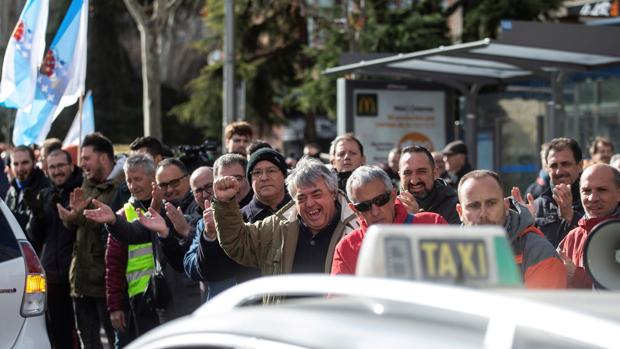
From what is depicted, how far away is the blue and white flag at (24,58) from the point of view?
36.6ft

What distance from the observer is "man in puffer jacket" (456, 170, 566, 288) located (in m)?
4.55

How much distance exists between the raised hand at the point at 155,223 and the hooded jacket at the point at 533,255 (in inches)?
97.8

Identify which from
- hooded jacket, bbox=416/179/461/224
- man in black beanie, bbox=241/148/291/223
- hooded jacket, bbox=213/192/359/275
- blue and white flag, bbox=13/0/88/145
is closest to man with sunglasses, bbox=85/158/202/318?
man in black beanie, bbox=241/148/291/223

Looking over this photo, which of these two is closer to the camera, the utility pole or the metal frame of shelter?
the metal frame of shelter

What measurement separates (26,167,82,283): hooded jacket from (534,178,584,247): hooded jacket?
3843 millimetres

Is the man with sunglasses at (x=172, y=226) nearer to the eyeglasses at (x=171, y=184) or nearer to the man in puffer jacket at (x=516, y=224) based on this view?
the eyeglasses at (x=171, y=184)

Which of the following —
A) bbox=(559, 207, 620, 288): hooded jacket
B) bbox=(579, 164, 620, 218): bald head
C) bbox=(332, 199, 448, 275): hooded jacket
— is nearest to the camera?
bbox=(332, 199, 448, 275): hooded jacket

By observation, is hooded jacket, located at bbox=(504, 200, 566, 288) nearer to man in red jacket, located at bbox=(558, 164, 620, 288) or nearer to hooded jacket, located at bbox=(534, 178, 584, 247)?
man in red jacket, located at bbox=(558, 164, 620, 288)

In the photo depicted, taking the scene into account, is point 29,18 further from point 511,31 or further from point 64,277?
point 511,31

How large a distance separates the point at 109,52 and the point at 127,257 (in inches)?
1325

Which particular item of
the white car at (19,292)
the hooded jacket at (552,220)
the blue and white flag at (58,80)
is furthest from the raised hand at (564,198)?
the blue and white flag at (58,80)

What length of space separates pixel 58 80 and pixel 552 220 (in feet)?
22.2

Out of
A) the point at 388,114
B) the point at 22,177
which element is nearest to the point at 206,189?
the point at 22,177

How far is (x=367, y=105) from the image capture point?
1585 centimetres
